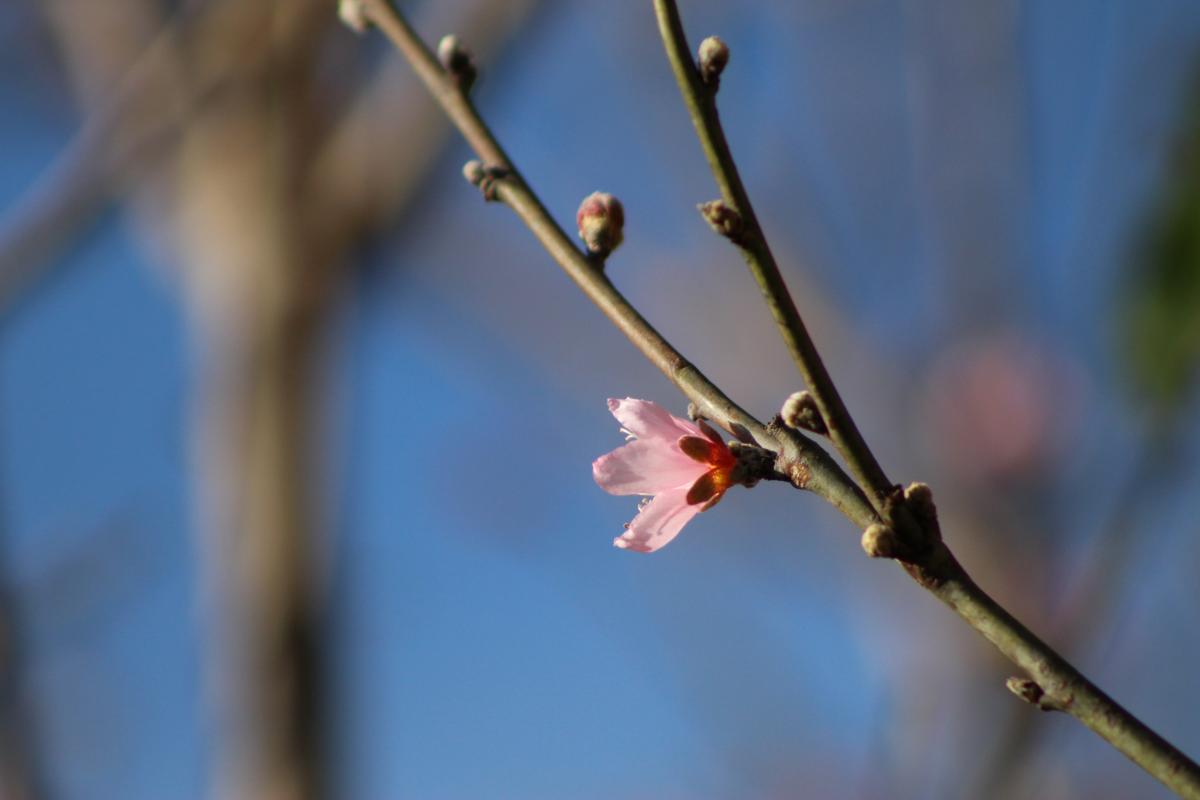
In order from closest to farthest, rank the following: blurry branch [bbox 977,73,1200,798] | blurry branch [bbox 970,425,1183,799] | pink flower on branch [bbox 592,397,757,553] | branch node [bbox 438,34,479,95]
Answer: pink flower on branch [bbox 592,397,757,553] < branch node [bbox 438,34,479,95] < blurry branch [bbox 970,425,1183,799] < blurry branch [bbox 977,73,1200,798]

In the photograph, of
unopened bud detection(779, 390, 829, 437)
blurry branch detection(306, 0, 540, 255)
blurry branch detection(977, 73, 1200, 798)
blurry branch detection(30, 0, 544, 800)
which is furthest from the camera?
blurry branch detection(306, 0, 540, 255)

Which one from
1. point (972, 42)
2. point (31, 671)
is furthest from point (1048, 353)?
point (31, 671)

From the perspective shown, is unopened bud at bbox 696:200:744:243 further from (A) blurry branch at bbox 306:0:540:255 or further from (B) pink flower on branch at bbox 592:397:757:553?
(A) blurry branch at bbox 306:0:540:255

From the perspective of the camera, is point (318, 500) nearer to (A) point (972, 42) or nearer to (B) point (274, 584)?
(B) point (274, 584)

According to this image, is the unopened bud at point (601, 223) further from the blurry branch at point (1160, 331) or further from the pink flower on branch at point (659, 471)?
the blurry branch at point (1160, 331)

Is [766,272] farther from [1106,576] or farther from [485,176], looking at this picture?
[1106,576]

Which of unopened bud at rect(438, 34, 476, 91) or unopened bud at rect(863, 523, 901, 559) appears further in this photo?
unopened bud at rect(438, 34, 476, 91)

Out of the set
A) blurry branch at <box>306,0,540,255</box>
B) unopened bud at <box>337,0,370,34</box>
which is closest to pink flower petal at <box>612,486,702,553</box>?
unopened bud at <box>337,0,370,34</box>
